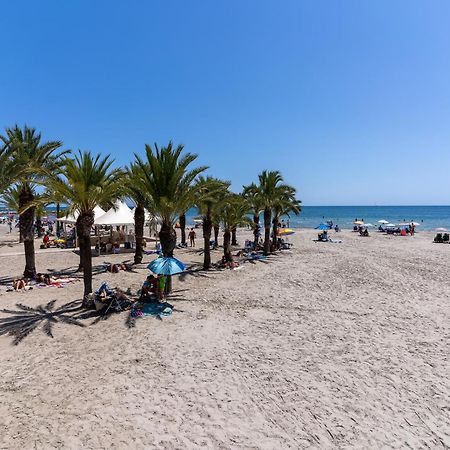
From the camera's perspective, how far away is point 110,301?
1168 cm

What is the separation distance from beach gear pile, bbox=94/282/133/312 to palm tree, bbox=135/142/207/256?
119 inches

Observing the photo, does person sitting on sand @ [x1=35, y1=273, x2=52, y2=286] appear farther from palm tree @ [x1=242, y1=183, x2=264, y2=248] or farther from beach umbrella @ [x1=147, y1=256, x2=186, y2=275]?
palm tree @ [x1=242, y1=183, x2=264, y2=248]

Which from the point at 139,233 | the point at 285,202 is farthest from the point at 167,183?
the point at 285,202

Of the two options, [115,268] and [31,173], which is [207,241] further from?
[31,173]

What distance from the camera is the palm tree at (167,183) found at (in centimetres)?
1384

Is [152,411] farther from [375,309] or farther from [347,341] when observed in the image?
[375,309]

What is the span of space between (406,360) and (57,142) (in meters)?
16.6

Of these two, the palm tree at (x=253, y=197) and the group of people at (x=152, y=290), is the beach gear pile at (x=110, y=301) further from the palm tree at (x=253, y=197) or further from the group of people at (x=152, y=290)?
the palm tree at (x=253, y=197)

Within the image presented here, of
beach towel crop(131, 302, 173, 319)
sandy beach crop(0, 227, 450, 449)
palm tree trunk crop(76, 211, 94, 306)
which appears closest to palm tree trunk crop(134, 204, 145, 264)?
sandy beach crop(0, 227, 450, 449)

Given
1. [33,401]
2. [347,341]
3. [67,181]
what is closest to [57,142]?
[67,181]

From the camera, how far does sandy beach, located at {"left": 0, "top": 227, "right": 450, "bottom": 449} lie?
5.56 meters

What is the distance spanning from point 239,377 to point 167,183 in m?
8.94

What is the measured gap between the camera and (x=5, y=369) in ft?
24.5

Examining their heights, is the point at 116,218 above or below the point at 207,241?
above
